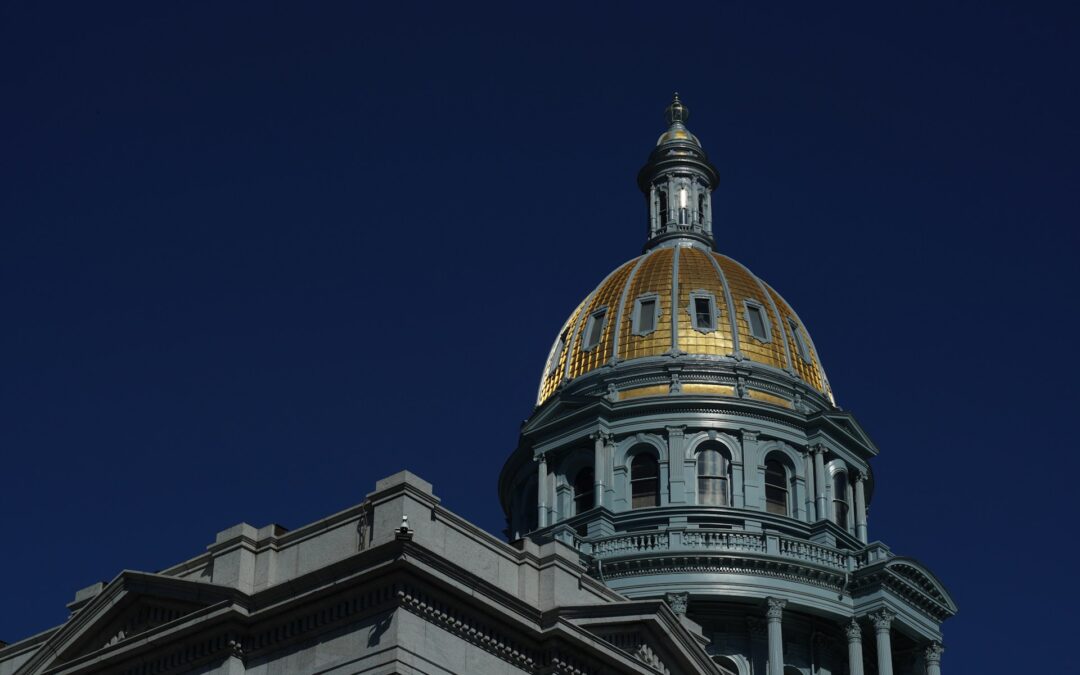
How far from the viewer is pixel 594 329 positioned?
84.8 m

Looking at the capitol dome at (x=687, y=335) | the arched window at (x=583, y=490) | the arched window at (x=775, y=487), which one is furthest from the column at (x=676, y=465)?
the arched window at (x=775, y=487)

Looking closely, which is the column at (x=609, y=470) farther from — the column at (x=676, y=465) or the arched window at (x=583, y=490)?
the column at (x=676, y=465)

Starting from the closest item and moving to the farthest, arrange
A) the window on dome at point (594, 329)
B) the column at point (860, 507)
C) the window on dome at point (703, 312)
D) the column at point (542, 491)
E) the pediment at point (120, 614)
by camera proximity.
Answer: the pediment at point (120, 614) → the column at point (542, 491) → the column at point (860, 507) → the window on dome at point (703, 312) → the window on dome at point (594, 329)

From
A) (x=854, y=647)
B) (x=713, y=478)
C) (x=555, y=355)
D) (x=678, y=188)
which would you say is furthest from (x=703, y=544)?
(x=678, y=188)

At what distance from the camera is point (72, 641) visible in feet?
132

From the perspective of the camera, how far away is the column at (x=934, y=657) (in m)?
77.6

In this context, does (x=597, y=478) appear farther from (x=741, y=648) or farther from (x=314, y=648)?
(x=314, y=648)

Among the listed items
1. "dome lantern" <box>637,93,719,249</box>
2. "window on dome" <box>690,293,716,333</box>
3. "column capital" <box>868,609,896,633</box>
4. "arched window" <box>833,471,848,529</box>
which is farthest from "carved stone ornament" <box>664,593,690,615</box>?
"dome lantern" <box>637,93,719,249</box>

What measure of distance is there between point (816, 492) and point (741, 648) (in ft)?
23.5

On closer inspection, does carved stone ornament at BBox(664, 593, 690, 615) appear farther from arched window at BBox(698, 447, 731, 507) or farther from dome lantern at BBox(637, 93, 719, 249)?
dome lantern at BBox(637, 93, 719, 249)

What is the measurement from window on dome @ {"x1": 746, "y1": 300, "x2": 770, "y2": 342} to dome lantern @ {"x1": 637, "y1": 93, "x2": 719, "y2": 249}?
21.0 feet

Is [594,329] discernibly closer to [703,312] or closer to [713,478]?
[703,312]

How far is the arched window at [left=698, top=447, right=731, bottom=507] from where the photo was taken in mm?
78500

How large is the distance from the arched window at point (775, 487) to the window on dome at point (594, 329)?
833 cm
